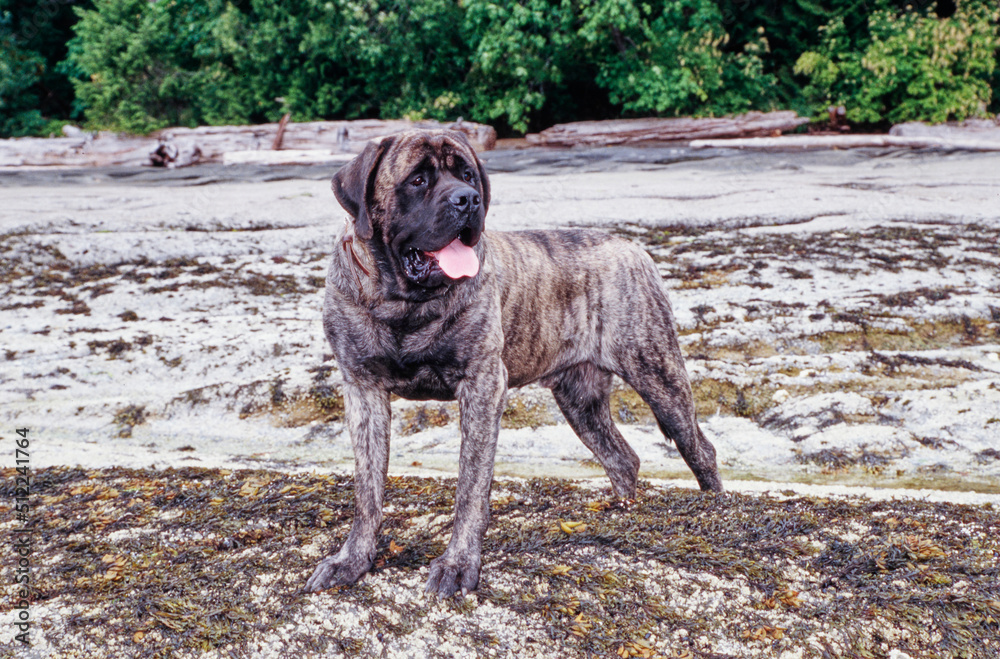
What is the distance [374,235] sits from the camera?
311cm

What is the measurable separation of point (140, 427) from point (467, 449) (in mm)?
3569

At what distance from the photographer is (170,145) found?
17.7 metres

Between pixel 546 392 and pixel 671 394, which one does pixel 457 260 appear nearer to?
pixel 671 394

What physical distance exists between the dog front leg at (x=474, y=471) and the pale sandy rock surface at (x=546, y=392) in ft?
0.54

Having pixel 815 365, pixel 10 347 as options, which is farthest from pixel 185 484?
pixel 815 365

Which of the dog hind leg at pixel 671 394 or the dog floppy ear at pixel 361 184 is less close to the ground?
the dog floppy ear at pixel 361 184

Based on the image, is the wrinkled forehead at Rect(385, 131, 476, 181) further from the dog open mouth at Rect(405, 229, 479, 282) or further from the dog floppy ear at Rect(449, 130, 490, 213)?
the dog open mouth at Rect(405, 229, 479, 282)

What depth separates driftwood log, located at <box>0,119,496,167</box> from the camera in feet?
57.8

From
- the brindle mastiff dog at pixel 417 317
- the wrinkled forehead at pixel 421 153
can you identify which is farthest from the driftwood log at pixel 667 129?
the wrinkled forehead at pixel 421 153

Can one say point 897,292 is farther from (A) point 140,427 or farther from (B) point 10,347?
(B) point 10,347

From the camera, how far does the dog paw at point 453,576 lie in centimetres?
293

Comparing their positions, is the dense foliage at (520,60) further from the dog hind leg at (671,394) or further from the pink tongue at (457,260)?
the pink tongue at (457,260)

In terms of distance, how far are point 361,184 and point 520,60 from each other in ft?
49.0

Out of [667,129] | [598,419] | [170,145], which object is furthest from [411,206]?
[170,145]
